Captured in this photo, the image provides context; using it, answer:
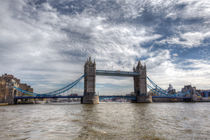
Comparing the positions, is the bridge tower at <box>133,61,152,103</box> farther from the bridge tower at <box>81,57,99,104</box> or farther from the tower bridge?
the bridge tower at <box>81,57,99,104</box>

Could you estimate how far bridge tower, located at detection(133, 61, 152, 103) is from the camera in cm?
7412

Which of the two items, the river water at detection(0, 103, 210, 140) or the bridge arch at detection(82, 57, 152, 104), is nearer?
A: the river water at detection(0, 103, 210, 140)

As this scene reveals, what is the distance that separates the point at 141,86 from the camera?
80375mm

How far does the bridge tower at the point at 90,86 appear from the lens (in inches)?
2315

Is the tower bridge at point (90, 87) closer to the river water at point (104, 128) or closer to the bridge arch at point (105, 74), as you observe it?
the bridge arch at point (105, 74)

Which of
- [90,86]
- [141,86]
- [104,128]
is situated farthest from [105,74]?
[104,128]

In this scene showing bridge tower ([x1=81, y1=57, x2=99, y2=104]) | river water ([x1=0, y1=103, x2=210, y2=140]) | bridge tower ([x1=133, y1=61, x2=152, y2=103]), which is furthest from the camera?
bridge tower ([x1=133, y1=61, x2=152, y2=103])

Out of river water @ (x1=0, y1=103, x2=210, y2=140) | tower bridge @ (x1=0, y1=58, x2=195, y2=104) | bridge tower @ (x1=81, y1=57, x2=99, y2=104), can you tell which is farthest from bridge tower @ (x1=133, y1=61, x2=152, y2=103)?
river water @ (x1=0, y1=103, x2=210, y2=140)

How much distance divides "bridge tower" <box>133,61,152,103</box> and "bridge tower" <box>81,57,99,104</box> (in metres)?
25.7

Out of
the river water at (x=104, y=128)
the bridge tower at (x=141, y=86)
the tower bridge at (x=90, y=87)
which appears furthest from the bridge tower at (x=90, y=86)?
the river water at (x=104, y=128)

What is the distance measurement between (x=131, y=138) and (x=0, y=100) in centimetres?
6317

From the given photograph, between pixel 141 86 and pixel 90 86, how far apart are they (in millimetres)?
30582

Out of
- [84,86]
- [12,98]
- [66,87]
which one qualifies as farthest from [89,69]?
[12,98]

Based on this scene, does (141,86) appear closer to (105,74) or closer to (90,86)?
(105,74)
